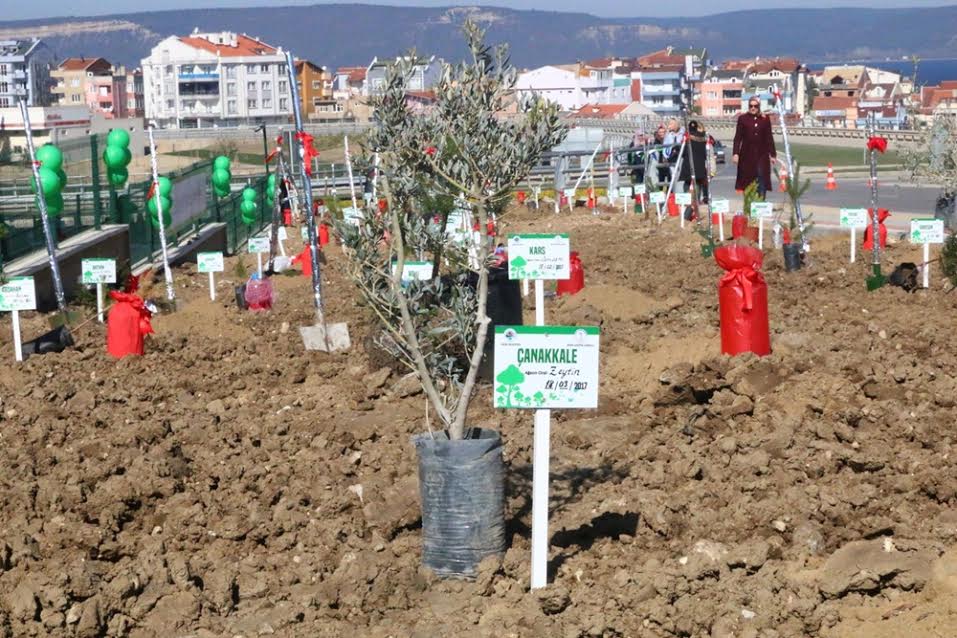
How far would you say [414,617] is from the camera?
21.1ft

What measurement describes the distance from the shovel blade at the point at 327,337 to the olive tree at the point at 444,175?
521cm

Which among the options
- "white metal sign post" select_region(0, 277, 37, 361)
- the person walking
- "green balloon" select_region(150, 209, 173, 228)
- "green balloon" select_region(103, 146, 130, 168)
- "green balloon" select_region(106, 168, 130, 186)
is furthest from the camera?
the person walking

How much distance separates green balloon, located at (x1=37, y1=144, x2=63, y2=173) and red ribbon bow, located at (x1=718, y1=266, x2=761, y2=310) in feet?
32.0

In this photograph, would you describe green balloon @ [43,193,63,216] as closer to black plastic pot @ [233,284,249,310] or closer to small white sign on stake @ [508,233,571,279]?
black plastic pot @ [233,284,249,310]

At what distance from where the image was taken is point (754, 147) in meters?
18.2

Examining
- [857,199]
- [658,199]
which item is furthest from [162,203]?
[857,199]

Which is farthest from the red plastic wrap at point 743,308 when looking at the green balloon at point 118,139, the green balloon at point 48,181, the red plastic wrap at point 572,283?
the green balloon at point 118,139

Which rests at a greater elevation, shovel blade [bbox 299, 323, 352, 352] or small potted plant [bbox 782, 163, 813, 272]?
small potted plant [bbox 782, 163, 813, 272]

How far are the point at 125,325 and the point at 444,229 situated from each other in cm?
585

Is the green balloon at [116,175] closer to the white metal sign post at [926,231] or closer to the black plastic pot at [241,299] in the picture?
the black plastic pot at [241,299]

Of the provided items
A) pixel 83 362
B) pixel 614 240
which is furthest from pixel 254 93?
pixel 83 362

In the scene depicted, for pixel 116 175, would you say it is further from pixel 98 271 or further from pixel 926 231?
pixel 926 231

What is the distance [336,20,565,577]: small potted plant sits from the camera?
6.85 m

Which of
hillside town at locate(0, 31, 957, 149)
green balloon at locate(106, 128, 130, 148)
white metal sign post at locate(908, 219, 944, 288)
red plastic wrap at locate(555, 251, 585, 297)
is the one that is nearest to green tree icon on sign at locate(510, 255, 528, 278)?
red plastic wrap at locate(555, 251, 585, 297)
